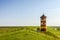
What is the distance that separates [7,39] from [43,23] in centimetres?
1625

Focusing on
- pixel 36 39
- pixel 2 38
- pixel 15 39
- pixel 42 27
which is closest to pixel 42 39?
pixel 36 39

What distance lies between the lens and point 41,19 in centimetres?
4222

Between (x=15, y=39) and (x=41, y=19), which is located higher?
(x=41, y=19)

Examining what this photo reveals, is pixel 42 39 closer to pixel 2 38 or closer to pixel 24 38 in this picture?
pixel 24 38

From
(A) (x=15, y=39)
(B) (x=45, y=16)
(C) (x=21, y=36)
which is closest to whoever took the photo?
(A) (x=15, y=39)

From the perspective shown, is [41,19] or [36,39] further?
[41,19]

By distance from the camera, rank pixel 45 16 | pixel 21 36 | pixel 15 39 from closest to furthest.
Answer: pixel 15 39 → pixel 21 36 → pixel 45 16

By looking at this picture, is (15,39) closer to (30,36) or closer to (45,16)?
(30,36)

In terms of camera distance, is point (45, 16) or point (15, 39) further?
point (45, 16)

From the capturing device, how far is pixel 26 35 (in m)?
31.0

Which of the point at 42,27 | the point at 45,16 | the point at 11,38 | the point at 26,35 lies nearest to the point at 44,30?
the point at 42,27

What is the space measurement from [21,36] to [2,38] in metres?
3.85

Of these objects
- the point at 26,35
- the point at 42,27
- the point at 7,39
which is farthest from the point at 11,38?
the point at 42,27

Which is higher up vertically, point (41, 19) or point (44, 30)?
point (41, 19)
